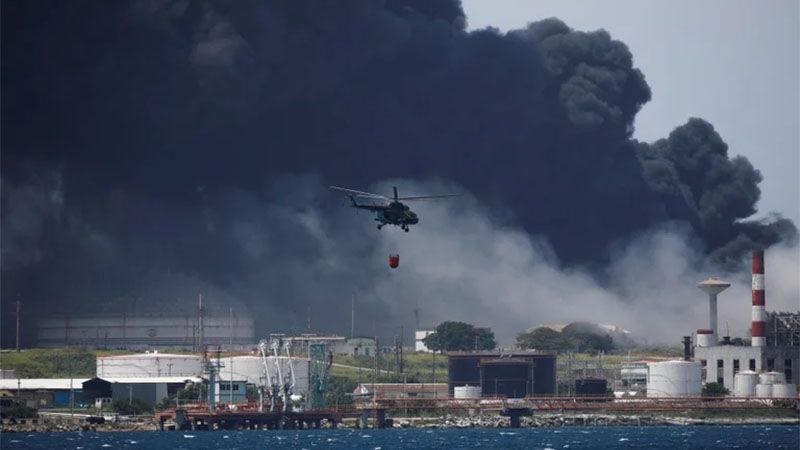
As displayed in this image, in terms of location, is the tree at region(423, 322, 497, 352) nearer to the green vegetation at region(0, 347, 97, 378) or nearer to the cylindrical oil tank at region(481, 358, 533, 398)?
the cylindrical oil tank at region(481, 358, 533, 398)

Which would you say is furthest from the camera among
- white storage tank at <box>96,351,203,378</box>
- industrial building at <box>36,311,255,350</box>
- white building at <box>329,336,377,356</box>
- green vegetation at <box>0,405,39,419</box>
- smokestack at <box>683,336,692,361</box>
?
industrial building at <box>36,311,255,350</box>

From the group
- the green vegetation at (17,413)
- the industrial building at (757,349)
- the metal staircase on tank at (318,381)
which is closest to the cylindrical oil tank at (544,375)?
the industrial building at (757,349)

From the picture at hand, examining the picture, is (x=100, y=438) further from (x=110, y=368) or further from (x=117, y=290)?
(x=117, y=290)

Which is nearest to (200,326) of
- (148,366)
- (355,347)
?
(148,366)

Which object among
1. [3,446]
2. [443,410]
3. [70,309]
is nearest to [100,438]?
[3,446]

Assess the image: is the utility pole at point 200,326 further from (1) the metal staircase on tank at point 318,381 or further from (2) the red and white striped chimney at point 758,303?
(2) the red and white striped chimney at point 758,303

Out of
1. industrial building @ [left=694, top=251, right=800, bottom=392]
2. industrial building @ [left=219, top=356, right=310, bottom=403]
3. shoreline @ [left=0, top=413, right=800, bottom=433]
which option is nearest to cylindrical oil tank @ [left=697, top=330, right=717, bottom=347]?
industrial building @ [left=694, top=251, right=800, bottom=392]
